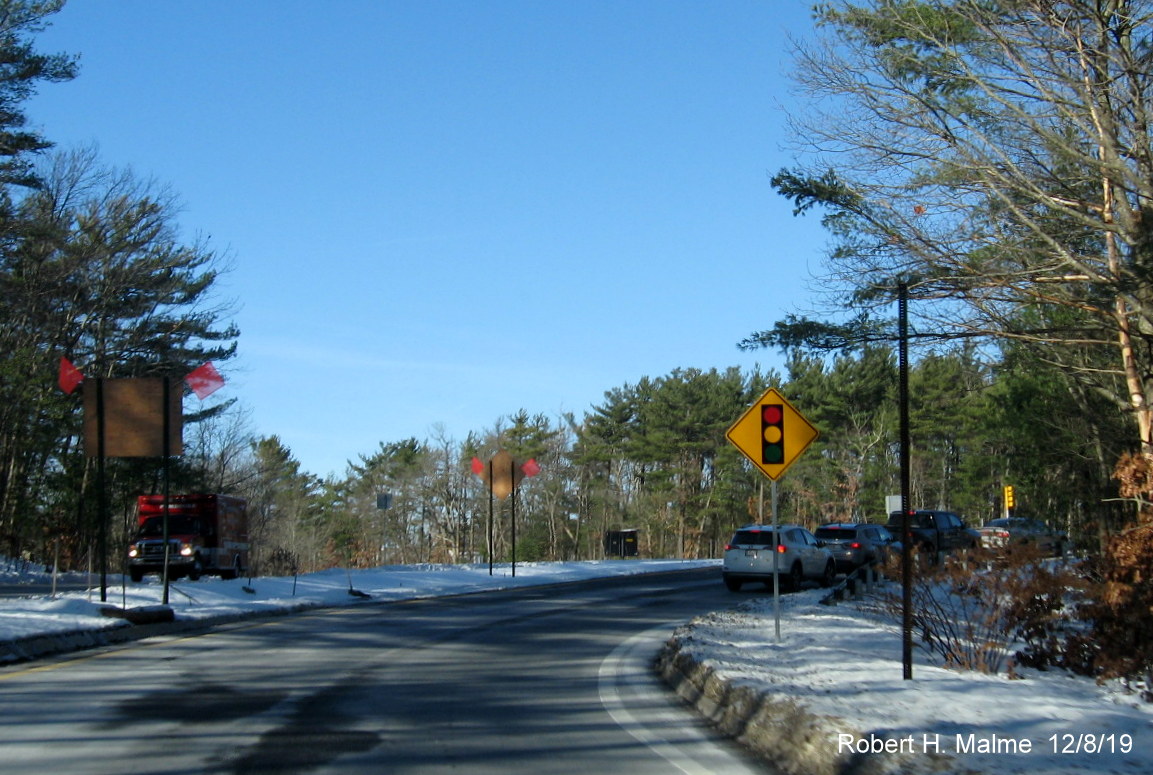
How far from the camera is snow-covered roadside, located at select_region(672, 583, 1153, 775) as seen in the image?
22.0ft

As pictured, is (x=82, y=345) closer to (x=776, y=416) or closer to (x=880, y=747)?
(x=776, y=416)

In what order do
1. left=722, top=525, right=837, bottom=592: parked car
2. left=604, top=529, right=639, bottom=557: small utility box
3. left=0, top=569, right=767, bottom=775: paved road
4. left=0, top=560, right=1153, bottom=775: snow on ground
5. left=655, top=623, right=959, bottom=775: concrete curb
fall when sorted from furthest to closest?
1. left=604, top=529, right=639, bottom=557: small utility box
2. left=722, top=525, right=837, bottom=592: parked car
3. left=0, top=569, right=767, bottom=775: paved road
4. left=0, top=560, right=1153, bottom=775: snow on ground
5. left=655, top=623, right=959, bottom=775: concrete curb

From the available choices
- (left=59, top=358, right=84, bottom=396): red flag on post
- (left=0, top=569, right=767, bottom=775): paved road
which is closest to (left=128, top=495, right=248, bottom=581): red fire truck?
(left=59, top=358, right=84, bottom=396): red flag on post

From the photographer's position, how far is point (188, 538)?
31.4 metres

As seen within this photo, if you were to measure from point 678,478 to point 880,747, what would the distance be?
74.7 meters

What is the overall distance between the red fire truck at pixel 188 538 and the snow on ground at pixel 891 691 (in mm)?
9816

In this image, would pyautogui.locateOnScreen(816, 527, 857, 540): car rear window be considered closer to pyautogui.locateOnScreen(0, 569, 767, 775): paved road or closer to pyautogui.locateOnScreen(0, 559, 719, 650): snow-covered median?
pyautogui.locateOnScreen(0, 559, 719, 650): snow-covered median

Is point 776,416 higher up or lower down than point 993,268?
lower down

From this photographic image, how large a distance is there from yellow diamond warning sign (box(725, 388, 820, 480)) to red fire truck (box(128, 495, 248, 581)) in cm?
2132

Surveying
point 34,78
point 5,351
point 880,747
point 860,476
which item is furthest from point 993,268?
point 860,476

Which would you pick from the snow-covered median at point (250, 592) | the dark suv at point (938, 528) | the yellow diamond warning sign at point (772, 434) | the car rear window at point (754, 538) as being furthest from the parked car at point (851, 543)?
the yellow diamond warning sign at point (772, 434)

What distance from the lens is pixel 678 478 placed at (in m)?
81.2

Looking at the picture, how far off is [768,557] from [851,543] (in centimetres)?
578

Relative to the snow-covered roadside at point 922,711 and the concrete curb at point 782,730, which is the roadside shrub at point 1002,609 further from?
the concrete curb at point 782,730
